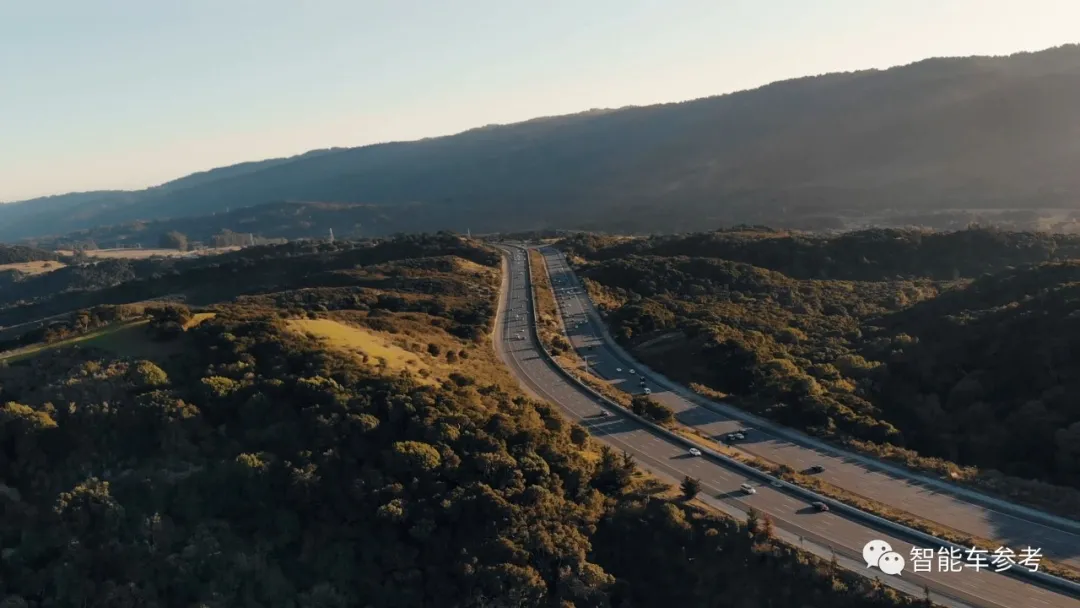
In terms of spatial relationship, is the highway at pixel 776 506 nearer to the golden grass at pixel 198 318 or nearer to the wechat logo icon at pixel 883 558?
the wechat logo icon at pixel 883 558

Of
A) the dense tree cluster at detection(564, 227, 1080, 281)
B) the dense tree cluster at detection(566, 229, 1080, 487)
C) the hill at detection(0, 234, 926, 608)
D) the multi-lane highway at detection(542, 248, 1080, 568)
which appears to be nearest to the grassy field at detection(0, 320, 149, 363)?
the hill at detection(0, 234, 926, 608)

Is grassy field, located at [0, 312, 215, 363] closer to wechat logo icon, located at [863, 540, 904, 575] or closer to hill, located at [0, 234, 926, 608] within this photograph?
hill, located at [0, 234, 926, 608]

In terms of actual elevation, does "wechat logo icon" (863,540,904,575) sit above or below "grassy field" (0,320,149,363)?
below

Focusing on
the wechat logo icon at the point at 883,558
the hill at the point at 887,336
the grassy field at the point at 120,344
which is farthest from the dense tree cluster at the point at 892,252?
the grassy field at the point at 120,344

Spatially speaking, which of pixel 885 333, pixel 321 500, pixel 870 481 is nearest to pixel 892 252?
pixel 885 333

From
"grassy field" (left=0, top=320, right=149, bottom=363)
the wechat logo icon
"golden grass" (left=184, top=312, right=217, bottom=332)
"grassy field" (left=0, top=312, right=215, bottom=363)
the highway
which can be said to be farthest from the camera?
"golden grass" (left=184, top=312, right=217, bottom=332)

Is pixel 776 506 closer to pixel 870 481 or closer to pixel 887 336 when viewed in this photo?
pixel 870 481
